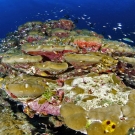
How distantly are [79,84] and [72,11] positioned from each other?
6275cm

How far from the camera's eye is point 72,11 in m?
66.4

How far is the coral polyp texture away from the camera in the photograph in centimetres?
515

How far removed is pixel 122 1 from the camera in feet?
198

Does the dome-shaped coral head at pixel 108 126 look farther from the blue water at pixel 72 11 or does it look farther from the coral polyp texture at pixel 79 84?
the blue water at pixel 72 11

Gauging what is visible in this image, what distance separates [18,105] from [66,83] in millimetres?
2397

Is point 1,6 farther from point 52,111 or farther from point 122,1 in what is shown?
point 52,111

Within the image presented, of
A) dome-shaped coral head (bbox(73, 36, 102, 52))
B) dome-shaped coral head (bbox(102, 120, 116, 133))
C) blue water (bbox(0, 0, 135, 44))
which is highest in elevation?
dome-shaped coral head (bbox(73, 36, 102, 52))

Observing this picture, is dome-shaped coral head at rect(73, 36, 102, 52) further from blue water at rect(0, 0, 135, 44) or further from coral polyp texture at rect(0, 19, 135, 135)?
blue water at rect(0, 0, 135, 44)

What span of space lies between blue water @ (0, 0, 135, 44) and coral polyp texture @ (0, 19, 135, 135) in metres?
46.3

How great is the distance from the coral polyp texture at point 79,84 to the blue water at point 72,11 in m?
46.3

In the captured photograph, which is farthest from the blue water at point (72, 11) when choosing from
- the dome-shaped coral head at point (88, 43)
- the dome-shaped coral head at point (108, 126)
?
the dome-shaped coral head at point (108, 126)

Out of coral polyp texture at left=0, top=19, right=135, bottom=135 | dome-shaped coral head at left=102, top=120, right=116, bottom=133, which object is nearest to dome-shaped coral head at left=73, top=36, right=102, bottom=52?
coral polyp texture at left=0, top=19, right=135, bottom=135

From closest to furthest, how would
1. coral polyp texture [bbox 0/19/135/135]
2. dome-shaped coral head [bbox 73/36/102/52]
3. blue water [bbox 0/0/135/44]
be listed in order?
1. coral polyp texture [bbox 0/19/135/135]
2. dome-shaped coral head [bbox 73/36/102/52]
3. blue water [bbox 0/0/135/44]

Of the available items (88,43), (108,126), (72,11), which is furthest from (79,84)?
(72,11)
